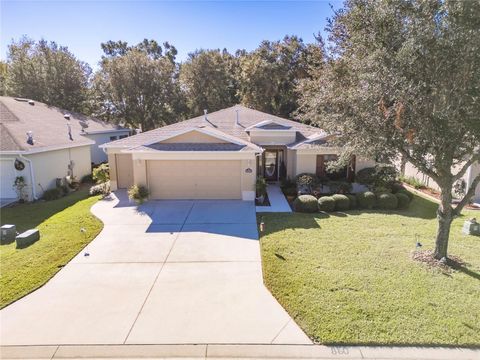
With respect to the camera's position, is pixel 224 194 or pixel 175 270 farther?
pixel 224 194

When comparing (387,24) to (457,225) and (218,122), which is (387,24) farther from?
(218,122)

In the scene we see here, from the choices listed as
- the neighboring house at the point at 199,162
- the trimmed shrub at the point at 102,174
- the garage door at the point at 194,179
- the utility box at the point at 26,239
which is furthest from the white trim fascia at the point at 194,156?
the utility box at the point at 26,239

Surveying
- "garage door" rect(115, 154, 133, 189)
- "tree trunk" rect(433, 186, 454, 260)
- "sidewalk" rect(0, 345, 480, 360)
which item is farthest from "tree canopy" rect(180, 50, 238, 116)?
"sidewalk" rect(0, 345, 480, 360)

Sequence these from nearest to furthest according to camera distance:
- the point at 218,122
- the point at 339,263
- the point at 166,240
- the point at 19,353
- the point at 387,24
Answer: the point at 19,353, the point at 387,24, the point at 339,263, the point at 166,240, the point at 218,122

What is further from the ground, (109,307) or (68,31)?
(68,31)

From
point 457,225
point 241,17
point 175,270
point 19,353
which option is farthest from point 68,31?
point 457,225

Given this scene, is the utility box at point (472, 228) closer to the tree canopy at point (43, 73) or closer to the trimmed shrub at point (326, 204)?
the trimmed shrub at point (326, 204)

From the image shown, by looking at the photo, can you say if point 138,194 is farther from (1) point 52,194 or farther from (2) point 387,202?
(2) point 387,202
